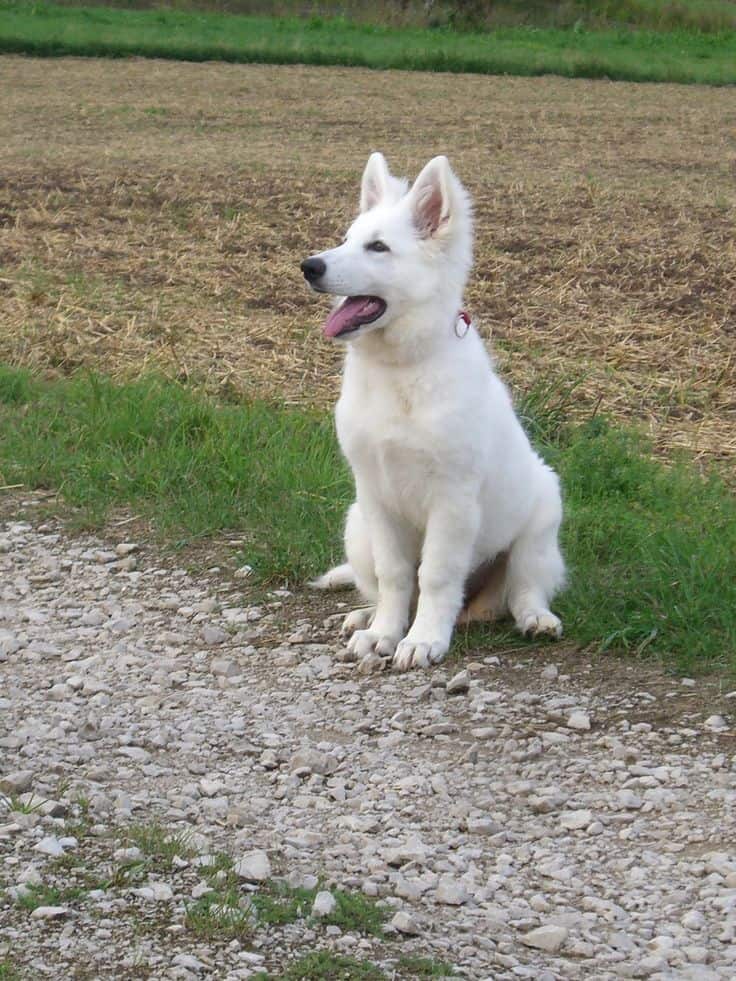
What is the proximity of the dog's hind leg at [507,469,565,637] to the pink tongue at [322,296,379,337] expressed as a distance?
1018 millimetres

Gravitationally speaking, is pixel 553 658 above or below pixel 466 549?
below

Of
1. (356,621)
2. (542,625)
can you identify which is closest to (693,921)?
(542,625)

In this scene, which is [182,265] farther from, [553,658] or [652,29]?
[652,29]

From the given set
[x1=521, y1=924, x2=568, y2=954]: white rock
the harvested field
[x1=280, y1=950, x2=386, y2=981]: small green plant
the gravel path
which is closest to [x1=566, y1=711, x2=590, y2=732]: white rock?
the gravel path

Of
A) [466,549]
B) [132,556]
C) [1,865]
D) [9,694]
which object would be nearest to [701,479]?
[466,549]

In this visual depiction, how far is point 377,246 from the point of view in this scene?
5477 mm

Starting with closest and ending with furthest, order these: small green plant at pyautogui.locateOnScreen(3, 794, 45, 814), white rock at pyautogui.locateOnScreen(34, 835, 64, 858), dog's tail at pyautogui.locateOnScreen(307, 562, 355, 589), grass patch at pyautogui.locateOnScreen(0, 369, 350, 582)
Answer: white rock at pyautogui.locateOnScreen(34, 835, 64, 858) → small green plant at pyautogui.locateOnScreen(3, 794, 45, 814) → dog's tail at pyautogui.locateOnScreen(307, 562, 355, 589) → grass patch at pyautogui.locateOnScreen(0, 369, 350, 582)

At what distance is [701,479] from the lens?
7.21 m

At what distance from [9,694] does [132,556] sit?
4.87 feet

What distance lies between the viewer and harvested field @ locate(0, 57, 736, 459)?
9.16m

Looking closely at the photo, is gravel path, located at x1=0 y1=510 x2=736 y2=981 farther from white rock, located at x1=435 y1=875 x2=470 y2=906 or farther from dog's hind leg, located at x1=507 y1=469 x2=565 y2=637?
dog's hind leg, located at x1=507 y1=469 x2=565 y2=637

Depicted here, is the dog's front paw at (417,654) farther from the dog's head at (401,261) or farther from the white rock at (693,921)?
the white rock at (693,921)

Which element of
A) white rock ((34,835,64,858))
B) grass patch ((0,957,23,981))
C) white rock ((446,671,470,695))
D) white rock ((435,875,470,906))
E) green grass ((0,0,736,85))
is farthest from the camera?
green grass ((0,0,736,85))

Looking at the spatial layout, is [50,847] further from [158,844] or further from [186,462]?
[186,462]
